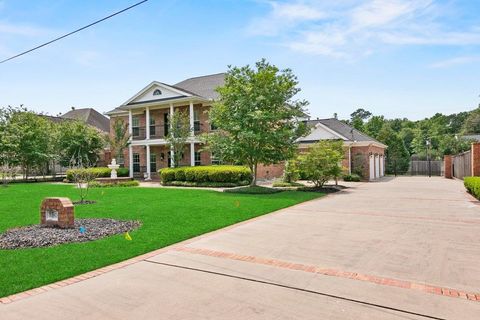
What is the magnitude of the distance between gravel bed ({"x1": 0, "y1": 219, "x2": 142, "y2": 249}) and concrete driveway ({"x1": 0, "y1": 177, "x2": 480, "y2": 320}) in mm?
1977

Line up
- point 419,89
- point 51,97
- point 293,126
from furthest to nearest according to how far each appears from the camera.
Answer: point 419,89, point 293,126, point 51,97

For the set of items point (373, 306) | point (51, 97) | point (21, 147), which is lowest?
point (373, 306)

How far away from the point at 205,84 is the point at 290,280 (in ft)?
84.1

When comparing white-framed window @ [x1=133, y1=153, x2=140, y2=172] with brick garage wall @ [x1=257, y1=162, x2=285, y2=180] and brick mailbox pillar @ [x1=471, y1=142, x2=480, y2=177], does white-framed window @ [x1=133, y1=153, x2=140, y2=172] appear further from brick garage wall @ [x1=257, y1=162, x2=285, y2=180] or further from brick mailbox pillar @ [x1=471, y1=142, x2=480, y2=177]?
brick mailbox pillar @ [x1=471, y1=142, x2=480, y2=177]

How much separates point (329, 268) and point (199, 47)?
820 cm

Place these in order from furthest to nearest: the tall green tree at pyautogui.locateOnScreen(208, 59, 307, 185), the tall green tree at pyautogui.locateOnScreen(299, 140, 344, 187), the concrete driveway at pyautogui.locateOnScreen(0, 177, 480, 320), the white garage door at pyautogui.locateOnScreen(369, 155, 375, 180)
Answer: the white garage door at pyautogui.locateOnScreen(369, 155, 375, 180) < the tall green tree at pyautogui.locateOnScreen(299, 140, 344, 187) < the tall green tree at pyautogui.locateOnScreen(208, 59, 307, 185) < the concrete driveway at pyautogui.locateOnScreen(0, 177, 480, 320)

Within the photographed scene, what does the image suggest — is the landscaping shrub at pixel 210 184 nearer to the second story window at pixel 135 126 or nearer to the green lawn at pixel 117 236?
the green lawn at pixel 117 236

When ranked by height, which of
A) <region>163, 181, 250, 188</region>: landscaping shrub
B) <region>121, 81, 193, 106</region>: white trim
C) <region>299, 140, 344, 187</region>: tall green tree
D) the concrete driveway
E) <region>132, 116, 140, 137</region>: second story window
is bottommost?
the concrete driveway

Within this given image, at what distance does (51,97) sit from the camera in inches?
627

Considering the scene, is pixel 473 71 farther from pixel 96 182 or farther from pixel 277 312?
pixel 96 182

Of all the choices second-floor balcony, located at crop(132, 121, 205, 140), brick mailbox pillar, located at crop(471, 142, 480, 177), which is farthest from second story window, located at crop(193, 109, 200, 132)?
brick mailbox pillar, located at crop(471, 142, 480, 177)

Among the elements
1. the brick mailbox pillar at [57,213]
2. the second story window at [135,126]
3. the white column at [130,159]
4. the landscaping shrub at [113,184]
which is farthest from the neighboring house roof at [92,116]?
the brick mailbox pillar at [57,213]

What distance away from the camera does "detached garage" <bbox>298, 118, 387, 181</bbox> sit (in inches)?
974

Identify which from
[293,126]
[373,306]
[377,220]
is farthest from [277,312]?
[293,126]
